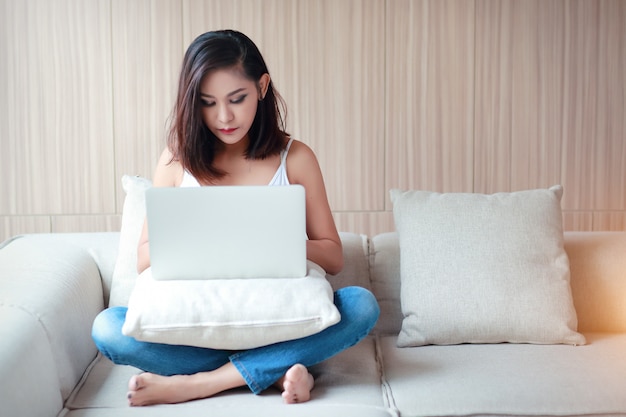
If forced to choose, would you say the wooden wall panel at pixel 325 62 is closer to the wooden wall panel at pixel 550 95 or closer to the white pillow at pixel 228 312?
the wooden wall panel at pixel 550 95

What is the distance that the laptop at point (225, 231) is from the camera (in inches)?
65.7

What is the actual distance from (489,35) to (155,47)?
4.66ft

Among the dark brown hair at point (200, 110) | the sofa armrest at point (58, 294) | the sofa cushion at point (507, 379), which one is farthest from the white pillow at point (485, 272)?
the sofa armrest at point (58, 294)

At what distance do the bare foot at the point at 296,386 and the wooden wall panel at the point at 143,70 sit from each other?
169 cm

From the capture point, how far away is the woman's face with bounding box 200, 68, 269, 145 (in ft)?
6.50

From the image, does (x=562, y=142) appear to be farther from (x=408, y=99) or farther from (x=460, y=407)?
(x=460, y=407)

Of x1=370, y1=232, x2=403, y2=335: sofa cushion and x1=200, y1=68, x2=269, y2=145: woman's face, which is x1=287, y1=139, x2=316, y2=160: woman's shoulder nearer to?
x1=200, y1=68, x2=269, y2=145: woman's face

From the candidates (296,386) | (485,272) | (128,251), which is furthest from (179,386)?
(485,272)

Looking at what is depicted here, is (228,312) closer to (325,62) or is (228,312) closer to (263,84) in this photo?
(263,84)

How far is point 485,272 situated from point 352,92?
127 centimetres

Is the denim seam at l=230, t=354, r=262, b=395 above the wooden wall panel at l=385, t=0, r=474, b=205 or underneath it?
underneath

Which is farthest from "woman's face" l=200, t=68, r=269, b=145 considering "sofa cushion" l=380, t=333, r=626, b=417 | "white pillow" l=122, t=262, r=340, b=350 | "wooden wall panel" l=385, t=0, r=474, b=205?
"wooden wall panel" l=385, t=0, r=474, b=205

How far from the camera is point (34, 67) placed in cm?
314

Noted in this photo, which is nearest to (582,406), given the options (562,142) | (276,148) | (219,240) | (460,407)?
(460,407)
